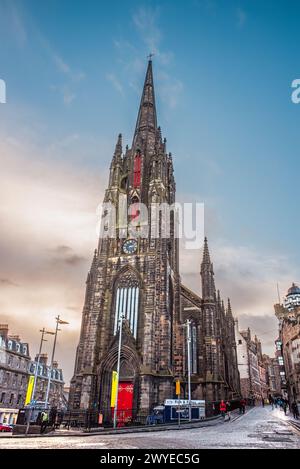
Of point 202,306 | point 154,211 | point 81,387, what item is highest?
point 154,211

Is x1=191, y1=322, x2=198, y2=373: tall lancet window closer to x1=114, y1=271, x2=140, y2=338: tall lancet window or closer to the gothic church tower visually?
the gothic church tower

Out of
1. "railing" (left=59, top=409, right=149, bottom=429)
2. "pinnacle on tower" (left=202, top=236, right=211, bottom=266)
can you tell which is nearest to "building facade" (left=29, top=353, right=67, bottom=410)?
"railing" (left=59, top=409, right=149, bottom=429)

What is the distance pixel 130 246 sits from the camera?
38.1m

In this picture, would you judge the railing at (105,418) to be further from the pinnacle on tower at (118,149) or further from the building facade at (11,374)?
the pinnacle on tower at (118,149)

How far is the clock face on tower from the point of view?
124 feet

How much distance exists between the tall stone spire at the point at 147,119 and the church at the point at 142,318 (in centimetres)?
343

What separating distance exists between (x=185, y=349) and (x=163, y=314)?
262 inches

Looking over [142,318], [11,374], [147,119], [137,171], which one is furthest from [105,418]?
[147,119]

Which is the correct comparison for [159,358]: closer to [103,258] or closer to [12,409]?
[103,258]

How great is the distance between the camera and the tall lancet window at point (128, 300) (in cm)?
3381

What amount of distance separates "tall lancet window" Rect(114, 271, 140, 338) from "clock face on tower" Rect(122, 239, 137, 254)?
8.34 ft

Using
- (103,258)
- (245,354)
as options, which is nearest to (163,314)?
(103,258)

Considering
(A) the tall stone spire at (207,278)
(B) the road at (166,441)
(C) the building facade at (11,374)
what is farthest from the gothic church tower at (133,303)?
(B) the road at (166,441)

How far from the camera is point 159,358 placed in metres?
30.7
